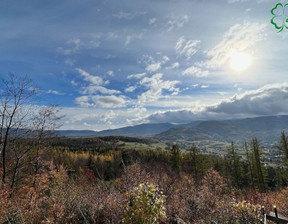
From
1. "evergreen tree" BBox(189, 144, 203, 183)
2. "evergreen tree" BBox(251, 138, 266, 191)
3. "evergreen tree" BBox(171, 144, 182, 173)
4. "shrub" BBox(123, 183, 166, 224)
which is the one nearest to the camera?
"shrub" BBox(123, 183, 166, 224)

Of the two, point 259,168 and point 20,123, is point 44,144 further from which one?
point 259,168

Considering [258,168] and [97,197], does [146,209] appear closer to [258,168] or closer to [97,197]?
[97,197]

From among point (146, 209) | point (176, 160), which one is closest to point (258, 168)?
point (176, 160)

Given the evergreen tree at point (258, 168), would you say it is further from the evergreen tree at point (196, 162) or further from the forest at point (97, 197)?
the evergreen tree at point (196, 162)

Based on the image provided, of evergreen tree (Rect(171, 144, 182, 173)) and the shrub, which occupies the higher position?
the shrub

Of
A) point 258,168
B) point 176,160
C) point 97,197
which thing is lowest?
point 176,160

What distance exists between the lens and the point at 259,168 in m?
36.8

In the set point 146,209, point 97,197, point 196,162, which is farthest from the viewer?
point 196,162

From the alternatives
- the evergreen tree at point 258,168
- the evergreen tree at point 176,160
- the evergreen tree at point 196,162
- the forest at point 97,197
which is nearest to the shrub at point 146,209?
the forest at point 97,197

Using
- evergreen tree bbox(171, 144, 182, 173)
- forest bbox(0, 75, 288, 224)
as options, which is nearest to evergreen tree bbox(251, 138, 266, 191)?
forest bbox(0, 75, 288, 224)

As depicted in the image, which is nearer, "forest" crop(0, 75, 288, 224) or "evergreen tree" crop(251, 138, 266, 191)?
"forest" crop(0, 75, 288, 224)

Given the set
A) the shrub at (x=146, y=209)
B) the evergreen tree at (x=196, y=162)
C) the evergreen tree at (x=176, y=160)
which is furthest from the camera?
the evergreen tree at (x=176, y=160)

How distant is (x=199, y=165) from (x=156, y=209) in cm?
5171

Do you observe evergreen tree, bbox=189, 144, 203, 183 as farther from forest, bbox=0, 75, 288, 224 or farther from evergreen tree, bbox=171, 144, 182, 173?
forest, bbox=0, 75, 288, 224
